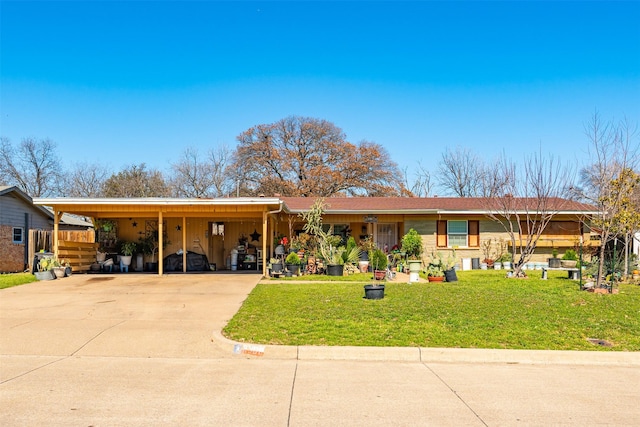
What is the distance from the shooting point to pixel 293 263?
1675cm

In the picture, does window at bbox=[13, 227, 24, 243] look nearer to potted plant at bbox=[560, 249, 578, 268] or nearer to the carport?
the carport

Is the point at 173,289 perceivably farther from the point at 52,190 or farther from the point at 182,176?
the point at 52,190

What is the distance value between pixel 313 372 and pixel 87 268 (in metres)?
14.8

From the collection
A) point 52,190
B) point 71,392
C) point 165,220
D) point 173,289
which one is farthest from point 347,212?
point 52,190

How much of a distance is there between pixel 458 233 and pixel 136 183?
30632mm

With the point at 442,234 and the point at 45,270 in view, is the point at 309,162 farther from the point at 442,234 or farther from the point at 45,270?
the point at 45,270

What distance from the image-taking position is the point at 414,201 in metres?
23.3

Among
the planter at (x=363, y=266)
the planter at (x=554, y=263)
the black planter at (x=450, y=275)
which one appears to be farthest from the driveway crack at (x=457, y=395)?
the planter at (x=554, y=263)

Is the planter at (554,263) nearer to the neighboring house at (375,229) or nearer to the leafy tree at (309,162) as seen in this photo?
the neighboring house at (375,229)

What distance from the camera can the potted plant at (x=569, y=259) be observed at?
20016mm

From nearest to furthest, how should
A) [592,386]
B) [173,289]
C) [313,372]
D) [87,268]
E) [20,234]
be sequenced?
1. [592,386]
2. [313,372]
3. [173,289]
4. [87,268]
5. [20,234]

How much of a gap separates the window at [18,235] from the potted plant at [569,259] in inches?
901

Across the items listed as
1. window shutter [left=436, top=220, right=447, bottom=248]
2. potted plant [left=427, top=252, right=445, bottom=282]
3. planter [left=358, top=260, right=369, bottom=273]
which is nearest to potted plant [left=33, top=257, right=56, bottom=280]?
planter [left=358, top=260, right=369, bottom=273]

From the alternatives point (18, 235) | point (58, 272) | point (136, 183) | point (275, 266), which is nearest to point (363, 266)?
point (275, 266)
